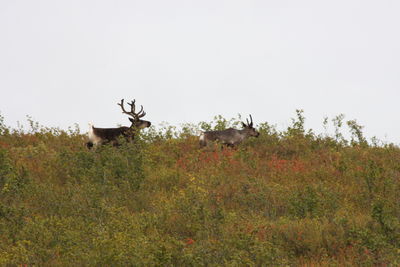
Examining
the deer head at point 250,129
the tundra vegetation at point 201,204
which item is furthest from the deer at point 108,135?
the deer head at point 250,129

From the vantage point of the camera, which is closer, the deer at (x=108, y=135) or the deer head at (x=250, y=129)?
the deer at (x=108, y=135)

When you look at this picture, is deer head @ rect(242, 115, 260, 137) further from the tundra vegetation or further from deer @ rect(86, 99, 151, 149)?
deer @ rect(86, 99, 151, 149)

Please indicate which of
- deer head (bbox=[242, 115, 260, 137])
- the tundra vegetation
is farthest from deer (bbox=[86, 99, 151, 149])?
deer head (bbox=[242, 115, 260, 137])

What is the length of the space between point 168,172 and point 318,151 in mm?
5216

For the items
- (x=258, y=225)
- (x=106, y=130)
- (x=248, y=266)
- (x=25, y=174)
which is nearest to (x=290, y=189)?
(x=258, y=225)

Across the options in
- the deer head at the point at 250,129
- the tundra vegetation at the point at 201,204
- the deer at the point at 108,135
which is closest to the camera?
the tundra vegetation at the point at 201,204

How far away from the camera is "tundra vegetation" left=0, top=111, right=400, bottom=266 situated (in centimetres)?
825

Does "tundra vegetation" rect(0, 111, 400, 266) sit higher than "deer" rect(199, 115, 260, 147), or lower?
lower

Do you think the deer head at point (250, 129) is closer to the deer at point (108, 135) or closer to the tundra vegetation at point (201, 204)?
the tundra vegetation at point (201, 204)

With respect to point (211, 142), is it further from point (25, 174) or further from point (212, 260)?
point (212, 260)

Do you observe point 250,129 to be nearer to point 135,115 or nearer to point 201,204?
point 135,115

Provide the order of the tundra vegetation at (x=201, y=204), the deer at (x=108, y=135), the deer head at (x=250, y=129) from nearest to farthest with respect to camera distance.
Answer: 1. the tundra vegetation at (x=201, y=204)
2. the deer at (x=108, y=135)
3. the deer head at (x=250, y=129)

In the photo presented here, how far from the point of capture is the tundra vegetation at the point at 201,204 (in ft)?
27.1

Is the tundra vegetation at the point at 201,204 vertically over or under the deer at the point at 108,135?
under
